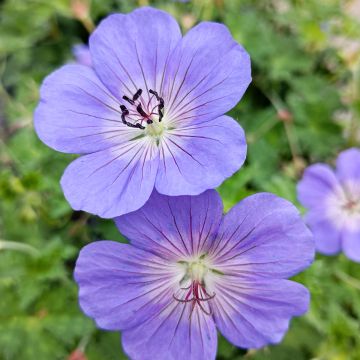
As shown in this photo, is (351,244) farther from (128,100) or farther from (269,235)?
(128,100)

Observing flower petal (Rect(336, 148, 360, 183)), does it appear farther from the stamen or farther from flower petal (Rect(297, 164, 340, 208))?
the stamen

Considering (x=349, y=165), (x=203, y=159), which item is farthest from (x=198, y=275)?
(x=349, y=165)

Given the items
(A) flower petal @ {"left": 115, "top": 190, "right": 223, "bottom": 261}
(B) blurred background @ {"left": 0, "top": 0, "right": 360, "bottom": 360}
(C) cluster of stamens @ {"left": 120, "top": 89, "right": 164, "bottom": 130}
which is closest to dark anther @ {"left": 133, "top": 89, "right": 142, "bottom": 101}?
(C) cluster of stamens @ {"left": 120, "top": 89, "right": 164, "bottom": 130}

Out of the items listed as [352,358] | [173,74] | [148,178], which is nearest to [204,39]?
[173,74]

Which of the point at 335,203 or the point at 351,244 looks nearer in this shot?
the point at 351,244

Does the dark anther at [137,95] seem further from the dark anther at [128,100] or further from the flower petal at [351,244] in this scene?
the flower petal at [351,244]

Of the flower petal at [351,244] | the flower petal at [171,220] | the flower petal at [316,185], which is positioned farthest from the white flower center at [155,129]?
the flower petal at [351,244]

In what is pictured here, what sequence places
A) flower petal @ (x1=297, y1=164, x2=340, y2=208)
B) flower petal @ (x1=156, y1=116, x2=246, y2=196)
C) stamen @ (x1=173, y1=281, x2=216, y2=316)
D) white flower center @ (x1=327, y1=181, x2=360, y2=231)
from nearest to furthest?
flower petal @ (x1=156, y1=116, x2=246, y2=196)
stamen @ (x1=173, y1=281, x2=216, y2=316)
flower petal @ (x1=297, y1=164, x2=340, y2=208)
white flower center @ (x1=327, y1=181, x2=360, y2=231)
